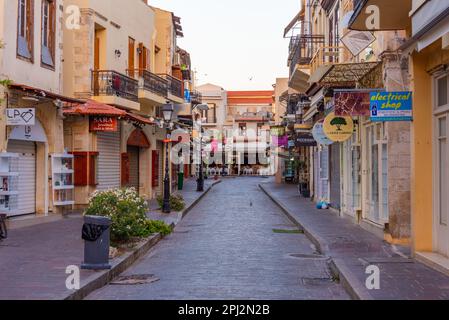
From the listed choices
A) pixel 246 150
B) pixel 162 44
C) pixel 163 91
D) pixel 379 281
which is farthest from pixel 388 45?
pixel 246 150

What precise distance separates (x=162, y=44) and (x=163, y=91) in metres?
4.64

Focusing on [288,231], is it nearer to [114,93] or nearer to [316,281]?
[316,281]

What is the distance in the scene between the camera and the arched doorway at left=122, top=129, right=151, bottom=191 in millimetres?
Answer: 26098

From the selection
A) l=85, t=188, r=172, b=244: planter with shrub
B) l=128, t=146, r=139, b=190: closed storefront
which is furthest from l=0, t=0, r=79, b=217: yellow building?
l=128, t=146, r=139, b=190: closed storefront

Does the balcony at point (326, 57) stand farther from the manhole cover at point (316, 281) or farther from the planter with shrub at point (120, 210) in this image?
the manhole cover at point (316, 281)

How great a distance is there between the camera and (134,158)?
29.2 meters

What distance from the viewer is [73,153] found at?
21.9m

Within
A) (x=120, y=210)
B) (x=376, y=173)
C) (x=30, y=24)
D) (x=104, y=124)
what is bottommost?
(x=120, y=210)

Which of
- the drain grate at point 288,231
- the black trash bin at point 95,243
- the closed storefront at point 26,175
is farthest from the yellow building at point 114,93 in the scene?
the black trash bin at point 95,243

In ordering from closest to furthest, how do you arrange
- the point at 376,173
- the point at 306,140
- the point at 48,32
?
1. the point at 376,173
2. the point at 48,32
3. the point at 306,140

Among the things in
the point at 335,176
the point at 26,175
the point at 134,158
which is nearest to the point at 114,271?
the point at 26,175

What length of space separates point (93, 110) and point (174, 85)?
12751mm

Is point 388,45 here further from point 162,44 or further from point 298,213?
point 162,44

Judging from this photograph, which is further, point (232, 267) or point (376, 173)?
point (376, 173)
